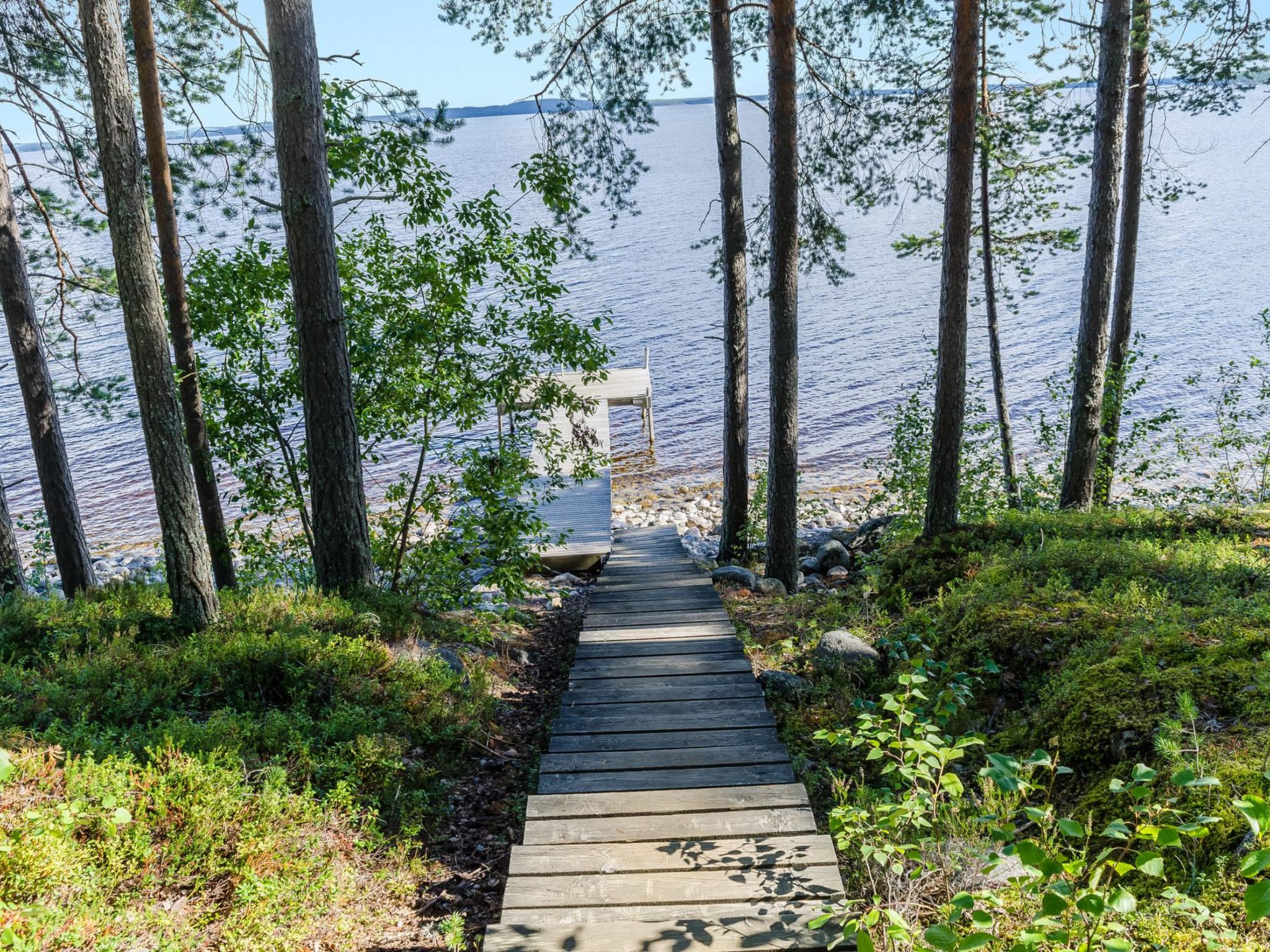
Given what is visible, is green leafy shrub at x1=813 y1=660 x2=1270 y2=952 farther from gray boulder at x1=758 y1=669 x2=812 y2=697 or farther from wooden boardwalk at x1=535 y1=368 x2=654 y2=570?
wooden boardwalk at x1=535 y1=368 x2=654 y2=570

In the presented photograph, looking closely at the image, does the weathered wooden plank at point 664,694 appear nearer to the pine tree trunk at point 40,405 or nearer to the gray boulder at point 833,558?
the pine tree trunk at point 40,405

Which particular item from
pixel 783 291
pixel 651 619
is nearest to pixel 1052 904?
pixel 651 619

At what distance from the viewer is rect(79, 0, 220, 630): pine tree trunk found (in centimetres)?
496

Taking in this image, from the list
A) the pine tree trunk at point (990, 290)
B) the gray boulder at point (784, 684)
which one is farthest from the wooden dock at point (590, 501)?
the pine tree trunk at point (990, 290)

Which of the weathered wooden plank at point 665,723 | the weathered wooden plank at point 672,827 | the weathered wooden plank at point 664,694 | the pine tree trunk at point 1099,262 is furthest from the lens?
the pine tree trunk at point 1099,262

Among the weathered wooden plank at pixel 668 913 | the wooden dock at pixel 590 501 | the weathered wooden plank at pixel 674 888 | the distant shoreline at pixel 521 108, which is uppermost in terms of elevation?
the distant shoreline at pixel 521 108

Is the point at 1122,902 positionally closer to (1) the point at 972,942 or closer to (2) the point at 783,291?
(1) the point at 972,942

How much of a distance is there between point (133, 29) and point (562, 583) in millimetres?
7160

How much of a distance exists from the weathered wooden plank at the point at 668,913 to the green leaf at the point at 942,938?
98 cm

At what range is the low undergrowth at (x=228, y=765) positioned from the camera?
2.89 m

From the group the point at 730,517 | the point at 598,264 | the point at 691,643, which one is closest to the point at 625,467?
the point at 730,517

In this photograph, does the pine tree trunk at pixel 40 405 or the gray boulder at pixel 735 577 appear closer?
the pine tree trunk at pixel 40 405

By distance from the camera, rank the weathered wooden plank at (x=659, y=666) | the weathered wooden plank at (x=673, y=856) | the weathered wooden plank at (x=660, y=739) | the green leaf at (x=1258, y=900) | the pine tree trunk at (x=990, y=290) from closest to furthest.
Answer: the green leaf at (x=1258, y=900), the weathered wooden plank at (x=673, y=856), the weathered wooden plank at (x=660, y=739), the weathered wooden plank at (x=659, y=666), the pine tree trunk at (x=990, y=290)

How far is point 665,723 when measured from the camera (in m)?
4.76
